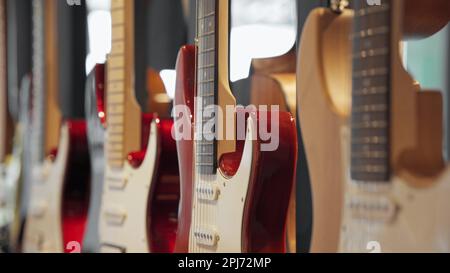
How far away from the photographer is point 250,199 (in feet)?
3.21

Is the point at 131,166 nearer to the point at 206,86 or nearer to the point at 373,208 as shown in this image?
the point at 206,86

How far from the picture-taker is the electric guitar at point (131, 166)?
128cm

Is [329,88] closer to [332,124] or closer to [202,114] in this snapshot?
[332,124]

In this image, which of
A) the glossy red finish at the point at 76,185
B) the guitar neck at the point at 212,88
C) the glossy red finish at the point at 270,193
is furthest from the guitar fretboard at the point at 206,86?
the glossy red finish at the point at 76,185

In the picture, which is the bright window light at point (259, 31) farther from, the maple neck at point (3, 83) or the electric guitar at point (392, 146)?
the maple neck at point (3, 83)

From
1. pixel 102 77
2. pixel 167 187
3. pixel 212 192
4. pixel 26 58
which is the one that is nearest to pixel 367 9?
pixel 212 192

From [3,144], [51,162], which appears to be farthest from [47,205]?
[3,144]

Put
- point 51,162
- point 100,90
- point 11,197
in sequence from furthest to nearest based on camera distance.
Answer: point 11,197 < point 51,162 < point 100,90

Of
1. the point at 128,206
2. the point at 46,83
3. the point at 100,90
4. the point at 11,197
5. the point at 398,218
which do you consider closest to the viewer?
the point at 398,218

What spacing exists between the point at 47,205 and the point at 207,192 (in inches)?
29.2

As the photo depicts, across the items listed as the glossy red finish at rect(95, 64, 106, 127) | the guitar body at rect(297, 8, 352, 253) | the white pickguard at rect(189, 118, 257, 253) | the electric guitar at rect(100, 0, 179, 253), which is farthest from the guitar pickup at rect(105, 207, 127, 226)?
the guitar body at rect(297, 8, 352, 253)

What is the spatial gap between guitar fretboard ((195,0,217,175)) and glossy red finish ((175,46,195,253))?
0.10 ft

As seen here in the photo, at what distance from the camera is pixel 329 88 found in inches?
33.7

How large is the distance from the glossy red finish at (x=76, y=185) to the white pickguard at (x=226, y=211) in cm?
58
